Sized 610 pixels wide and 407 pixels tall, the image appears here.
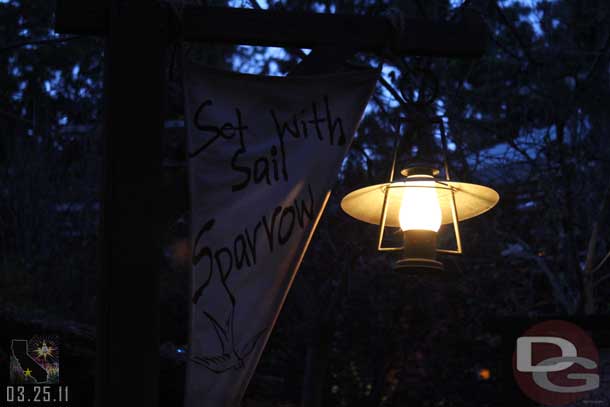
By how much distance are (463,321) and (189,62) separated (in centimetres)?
894

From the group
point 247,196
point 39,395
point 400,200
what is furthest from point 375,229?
point 247,196

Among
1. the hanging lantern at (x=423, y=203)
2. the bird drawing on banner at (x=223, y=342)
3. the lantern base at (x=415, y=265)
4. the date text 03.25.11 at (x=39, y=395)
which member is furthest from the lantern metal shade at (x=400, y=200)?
the date text 03.25.11 at (x=39, y=395)

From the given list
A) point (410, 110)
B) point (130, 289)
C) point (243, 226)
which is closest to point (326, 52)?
point (410, 110)

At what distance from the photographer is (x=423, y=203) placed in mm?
3059

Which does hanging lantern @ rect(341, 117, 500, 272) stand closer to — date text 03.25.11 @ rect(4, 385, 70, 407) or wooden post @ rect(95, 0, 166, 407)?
wooden post @ rect(95, 0, 166, 407)

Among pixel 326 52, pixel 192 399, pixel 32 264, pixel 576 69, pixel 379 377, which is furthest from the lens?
pixel 32 264

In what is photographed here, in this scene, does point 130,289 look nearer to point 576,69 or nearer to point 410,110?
point 410,110

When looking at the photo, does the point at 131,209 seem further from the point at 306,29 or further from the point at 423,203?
the point at 423,203

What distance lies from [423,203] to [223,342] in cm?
101

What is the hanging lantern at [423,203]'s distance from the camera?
3.01 meters

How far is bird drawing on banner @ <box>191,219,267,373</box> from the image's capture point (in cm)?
250

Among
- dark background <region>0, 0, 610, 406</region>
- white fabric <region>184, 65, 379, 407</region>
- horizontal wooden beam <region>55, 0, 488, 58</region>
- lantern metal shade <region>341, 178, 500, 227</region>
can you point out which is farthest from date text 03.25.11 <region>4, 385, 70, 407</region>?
white fabric <region>184, 65, 379, 407</region>

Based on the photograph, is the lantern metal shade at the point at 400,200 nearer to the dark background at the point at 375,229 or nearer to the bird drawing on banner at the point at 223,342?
the bird drawing on banner at the point at 223,342

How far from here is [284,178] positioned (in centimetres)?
274
